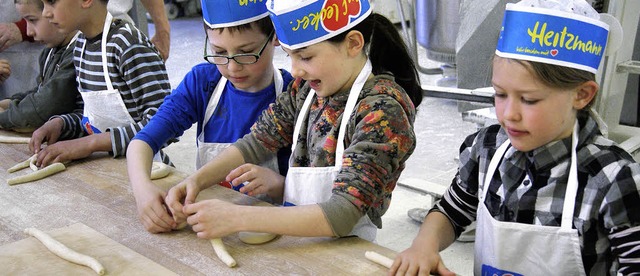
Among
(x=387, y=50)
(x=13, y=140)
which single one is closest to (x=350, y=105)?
(x=387, y=50)

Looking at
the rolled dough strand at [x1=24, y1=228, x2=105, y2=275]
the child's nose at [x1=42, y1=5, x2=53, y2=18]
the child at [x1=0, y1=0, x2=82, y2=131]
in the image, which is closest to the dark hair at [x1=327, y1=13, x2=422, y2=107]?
the rolled dough strand at [x1=24, y1=228, x2=105, y2=275]

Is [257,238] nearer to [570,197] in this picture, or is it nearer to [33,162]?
[570,197]

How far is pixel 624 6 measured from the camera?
262 cm

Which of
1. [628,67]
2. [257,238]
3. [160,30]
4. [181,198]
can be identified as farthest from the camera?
[160,30]

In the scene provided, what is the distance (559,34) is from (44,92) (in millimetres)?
1935

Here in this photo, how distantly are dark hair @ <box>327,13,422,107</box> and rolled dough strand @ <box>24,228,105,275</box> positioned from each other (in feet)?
2.63

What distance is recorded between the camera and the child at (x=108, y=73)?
211 cm

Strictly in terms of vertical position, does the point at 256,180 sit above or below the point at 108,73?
below

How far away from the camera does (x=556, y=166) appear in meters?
1.24

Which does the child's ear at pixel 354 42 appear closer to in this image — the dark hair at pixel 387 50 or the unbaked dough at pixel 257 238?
the dark hair at pixel 387 50

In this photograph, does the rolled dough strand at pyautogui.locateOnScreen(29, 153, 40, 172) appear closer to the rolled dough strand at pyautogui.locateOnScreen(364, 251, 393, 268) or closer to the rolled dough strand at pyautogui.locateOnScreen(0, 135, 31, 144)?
the rolled dough strand at pyautogui.locateOnScreen(0, 135, 31, 144)

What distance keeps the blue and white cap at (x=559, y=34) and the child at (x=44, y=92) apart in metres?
1.78

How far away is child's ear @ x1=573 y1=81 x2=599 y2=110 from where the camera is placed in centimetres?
119

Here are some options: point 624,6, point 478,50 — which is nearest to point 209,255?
point 624,6
